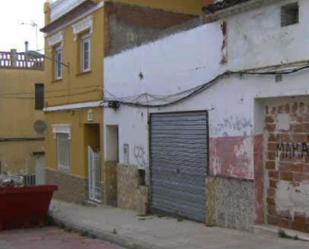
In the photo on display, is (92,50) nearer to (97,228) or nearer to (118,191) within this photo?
(118,191)

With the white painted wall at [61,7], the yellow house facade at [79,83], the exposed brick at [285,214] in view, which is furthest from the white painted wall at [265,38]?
the white painted wall at [61,7]

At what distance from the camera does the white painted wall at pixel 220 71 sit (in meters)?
10.3

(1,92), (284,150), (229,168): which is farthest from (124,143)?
(1,92)

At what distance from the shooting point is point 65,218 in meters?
15.4

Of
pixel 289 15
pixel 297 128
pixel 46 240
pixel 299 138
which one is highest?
pixel 289 15

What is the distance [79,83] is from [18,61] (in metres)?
14.4

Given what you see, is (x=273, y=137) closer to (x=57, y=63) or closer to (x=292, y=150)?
(x=292, y=150)

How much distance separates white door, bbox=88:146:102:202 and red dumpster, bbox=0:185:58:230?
10.9 ft

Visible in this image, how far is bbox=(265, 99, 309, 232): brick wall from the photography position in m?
10.1

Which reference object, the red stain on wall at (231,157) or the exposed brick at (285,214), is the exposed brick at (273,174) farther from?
the exposed brick at (285,214)

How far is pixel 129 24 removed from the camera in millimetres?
17922

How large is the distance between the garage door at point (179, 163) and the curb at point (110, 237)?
1.91 m

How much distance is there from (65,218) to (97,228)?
2.41 m

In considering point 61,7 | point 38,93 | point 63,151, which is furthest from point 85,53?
point 38,93
